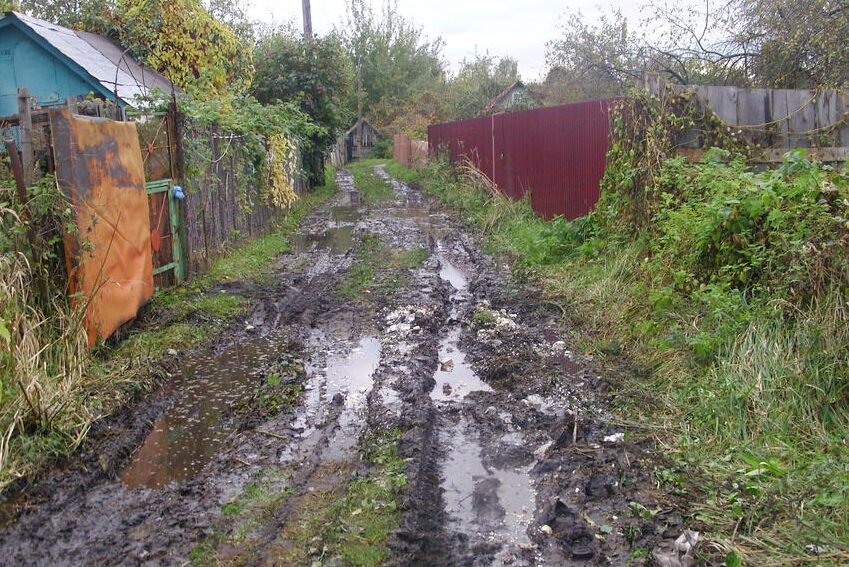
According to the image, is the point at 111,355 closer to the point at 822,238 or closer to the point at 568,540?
the point at 568,540

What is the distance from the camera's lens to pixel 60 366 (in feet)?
17.4

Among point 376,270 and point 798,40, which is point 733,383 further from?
point 798,40

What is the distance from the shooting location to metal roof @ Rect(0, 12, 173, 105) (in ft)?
Answer: 43.4

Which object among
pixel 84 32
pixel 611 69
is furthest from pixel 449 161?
pixel 84 32

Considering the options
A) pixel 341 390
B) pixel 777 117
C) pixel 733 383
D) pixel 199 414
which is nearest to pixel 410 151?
pixel 777 117

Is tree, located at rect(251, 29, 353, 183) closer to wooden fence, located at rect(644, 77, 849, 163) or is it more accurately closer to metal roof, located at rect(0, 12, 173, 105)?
metal roof, located at rect(0, 12, 173, 105)

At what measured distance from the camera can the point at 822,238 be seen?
5.10 m

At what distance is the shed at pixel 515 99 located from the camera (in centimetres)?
3231

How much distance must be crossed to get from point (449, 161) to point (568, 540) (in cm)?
2086

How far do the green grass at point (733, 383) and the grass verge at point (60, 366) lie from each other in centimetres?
367

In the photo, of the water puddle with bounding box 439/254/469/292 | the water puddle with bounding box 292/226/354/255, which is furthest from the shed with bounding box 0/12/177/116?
the water puddle with bounding box 439/254/469/292

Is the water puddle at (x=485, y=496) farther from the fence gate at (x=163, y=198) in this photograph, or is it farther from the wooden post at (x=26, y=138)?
the fence gate at (x=163, y=198)

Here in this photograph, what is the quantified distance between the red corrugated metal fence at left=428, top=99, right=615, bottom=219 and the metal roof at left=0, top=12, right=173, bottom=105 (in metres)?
6.65

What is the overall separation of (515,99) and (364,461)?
3242 centimetres
